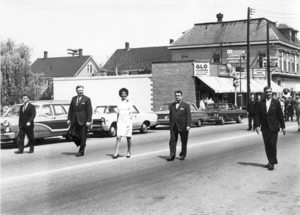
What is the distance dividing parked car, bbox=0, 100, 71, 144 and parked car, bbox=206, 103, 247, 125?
1229 cm

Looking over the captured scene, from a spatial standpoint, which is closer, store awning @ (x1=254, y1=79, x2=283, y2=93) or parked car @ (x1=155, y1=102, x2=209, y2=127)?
parked car @ (x1=155, y1=102, x2=209, y2=127)

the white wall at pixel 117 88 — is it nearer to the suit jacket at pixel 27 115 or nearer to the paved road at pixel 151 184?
the suit jacket at pixel 27 115

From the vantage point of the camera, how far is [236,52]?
44.6 meters

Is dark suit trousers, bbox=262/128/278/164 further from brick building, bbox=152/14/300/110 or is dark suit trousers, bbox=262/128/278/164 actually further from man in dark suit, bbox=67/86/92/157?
brick building, bbox=152/14/300/110

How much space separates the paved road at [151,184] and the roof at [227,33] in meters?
44.2

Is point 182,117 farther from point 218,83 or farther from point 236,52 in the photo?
point 236,52

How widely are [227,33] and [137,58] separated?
78.4 feet

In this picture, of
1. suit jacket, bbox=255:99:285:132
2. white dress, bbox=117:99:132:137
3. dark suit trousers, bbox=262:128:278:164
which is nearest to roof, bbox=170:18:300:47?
white dress, bbox=117:99:132:137

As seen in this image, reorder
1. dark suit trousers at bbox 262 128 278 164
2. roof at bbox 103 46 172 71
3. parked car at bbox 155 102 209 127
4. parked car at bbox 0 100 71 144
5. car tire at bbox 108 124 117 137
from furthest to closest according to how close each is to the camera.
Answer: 1. roof at bbox 103 46 172 71
2. parked car at bbox 155 102 209 127
3. car tire at bbox 108 124 117 137
4. parked car at bbox 0 100 71 144
5. dark suit trousers at bbox 262 128 278 164

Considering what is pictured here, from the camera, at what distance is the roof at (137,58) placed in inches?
2783

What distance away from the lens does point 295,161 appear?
1036 cm

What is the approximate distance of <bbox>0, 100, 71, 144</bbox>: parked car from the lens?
14.4 m

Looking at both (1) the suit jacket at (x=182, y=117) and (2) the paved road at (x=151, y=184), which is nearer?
(2) the paved road at (x=151, y=184)

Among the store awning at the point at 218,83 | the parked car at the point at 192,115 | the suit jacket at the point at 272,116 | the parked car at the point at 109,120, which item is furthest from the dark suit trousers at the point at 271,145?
the store awning at the point at 218,83
